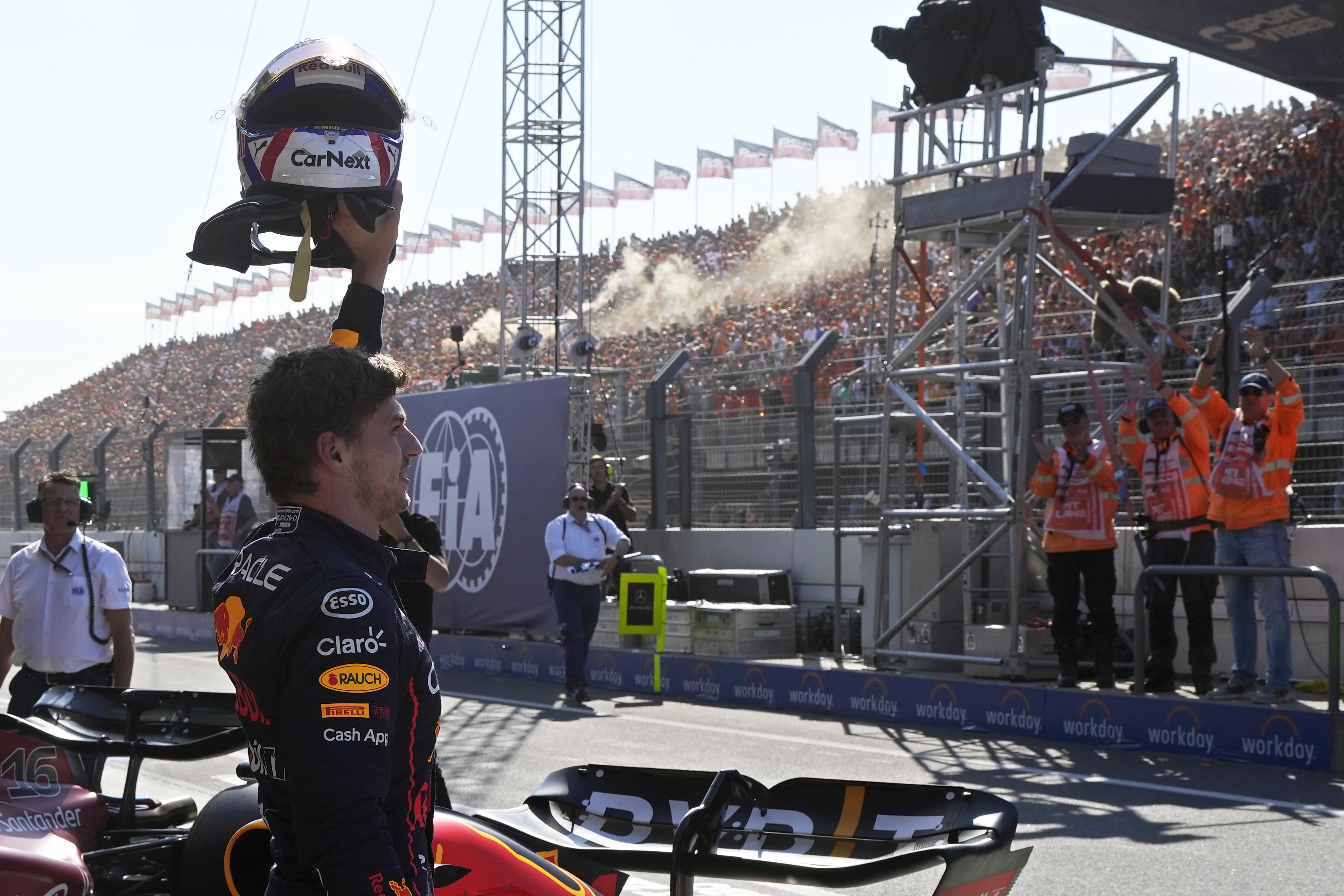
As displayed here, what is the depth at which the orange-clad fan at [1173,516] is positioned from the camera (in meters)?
11.2

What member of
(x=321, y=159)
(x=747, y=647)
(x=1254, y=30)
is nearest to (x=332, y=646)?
(x=321, y=159)

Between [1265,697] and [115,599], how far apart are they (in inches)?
285

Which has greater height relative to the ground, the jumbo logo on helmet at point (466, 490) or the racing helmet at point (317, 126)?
the racing helmet at point (317, 126)

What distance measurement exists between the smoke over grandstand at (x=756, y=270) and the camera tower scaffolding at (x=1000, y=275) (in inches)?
1676

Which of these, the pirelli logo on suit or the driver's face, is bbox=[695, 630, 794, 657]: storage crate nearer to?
the driver's face

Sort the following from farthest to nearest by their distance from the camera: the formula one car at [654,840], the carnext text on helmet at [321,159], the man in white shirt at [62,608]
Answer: the man in white shirt at [62,608] → the carnext text on helmet at [321,159] → the formula one car at [654,840]

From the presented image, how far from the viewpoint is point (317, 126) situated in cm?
331


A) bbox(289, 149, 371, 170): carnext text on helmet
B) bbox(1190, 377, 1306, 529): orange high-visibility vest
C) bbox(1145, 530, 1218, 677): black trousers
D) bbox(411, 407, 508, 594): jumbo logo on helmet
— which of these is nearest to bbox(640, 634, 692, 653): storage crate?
bbox(411, 407, 508, 594): jumbo logo on helmet

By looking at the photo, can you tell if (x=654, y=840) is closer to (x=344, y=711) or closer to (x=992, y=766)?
(x=344, y=711)

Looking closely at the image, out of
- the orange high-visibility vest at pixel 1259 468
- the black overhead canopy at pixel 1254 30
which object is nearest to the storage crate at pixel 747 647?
the orange high-visibility vest at pixel 1259 468

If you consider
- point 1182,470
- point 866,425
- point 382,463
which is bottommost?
point 1182,470

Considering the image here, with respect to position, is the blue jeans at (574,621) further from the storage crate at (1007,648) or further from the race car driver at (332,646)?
the race car driver at (332,646)

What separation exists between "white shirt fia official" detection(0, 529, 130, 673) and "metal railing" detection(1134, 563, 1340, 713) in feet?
20.7

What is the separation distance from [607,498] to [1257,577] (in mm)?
8592
